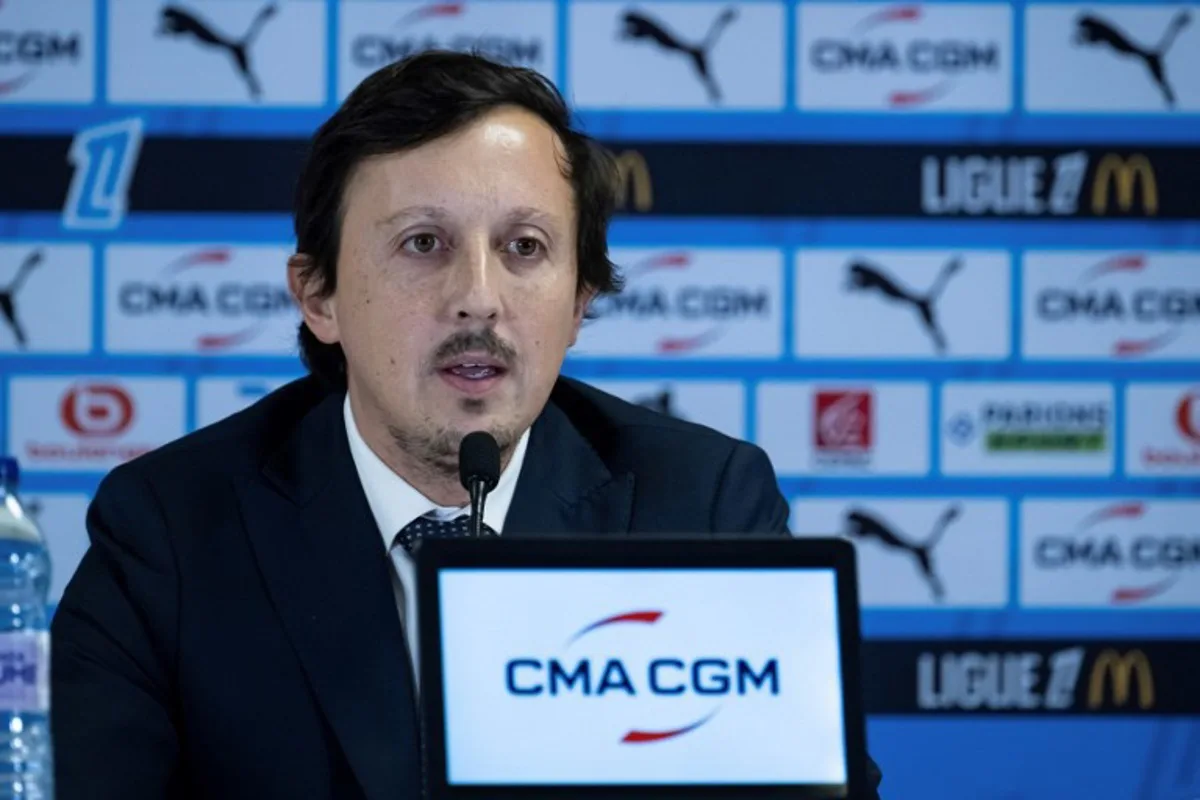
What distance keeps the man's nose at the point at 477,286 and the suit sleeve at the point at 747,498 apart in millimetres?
389

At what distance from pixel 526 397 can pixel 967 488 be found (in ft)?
6.99

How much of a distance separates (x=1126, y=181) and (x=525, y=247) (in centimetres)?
237

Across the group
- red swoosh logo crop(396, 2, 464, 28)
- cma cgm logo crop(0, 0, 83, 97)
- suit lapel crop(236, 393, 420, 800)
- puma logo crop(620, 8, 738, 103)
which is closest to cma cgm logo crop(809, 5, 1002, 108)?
puma logo crop(620, 8, 738, 103)

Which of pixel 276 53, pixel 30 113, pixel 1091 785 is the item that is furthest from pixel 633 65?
pixel 1091 785

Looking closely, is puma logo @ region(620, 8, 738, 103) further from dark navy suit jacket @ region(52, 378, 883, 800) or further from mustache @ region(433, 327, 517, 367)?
mustache @ region(433, 327, 517, 367)

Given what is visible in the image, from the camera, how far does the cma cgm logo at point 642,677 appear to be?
126 cm

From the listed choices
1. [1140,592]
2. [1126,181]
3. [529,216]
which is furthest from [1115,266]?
[529,216]

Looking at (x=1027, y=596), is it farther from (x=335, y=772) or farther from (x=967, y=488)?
(x=335, y=772)

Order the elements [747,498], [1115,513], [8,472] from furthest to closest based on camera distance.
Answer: [1115,513]
[747,498]
[8,472]

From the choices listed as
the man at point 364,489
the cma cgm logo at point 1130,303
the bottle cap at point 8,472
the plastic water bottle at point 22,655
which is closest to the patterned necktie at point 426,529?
the man at point 364,489

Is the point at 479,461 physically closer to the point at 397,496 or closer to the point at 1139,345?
the point at 397,496

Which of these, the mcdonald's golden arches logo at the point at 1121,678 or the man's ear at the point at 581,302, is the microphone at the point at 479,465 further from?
the mcdonald's golden arches logo at the point at 1121,678

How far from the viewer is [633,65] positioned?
3689 millimetres

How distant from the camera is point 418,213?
177 centimetres
